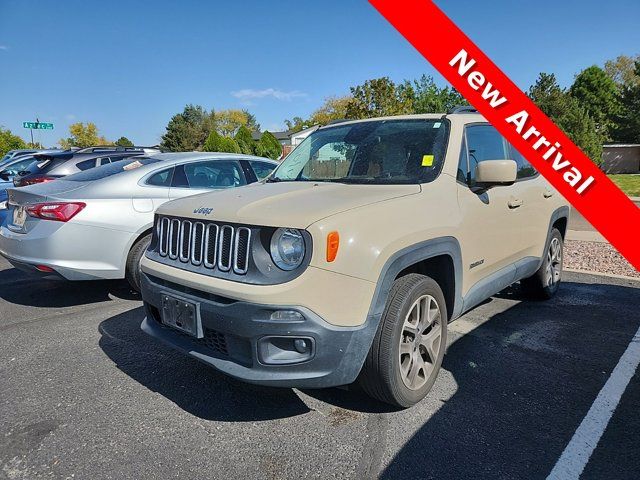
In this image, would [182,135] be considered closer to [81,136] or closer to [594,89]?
[81,136]

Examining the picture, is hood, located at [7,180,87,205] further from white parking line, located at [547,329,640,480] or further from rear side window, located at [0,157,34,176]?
rear side window, located at [0,157,34,176]

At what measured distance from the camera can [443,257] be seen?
121 inches

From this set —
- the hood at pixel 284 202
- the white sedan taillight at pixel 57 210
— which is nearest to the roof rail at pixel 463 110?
the hood at pixel 284 202

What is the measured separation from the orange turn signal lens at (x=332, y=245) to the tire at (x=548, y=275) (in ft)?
10.8

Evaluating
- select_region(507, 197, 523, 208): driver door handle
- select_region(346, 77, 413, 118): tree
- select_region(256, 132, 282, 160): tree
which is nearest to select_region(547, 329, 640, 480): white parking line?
select_region(507, 197, 523, 208): driver door handle

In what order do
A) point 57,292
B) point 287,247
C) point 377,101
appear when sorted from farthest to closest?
1. point 377,101
2. point 57,292
3. point 287,247

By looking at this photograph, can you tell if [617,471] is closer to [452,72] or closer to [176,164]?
[452,72]

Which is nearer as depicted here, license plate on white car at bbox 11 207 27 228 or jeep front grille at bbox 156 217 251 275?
jeep front grille at bbox 156 217 251 275

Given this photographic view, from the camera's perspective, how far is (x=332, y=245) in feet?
7.69

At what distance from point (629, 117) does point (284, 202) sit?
4533cm

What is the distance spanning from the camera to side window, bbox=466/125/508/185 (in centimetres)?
359

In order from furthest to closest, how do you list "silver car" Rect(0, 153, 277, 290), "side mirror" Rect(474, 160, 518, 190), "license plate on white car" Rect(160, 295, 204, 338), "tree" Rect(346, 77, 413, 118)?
"tree" Rect(346, 77, 413, 118) < "silver car" Rect(0, 153, 277, 290) < "side mirror" Rect(474, 160, 518, 190) < "license plate on white car" Rect(160, 295, 204, 338)

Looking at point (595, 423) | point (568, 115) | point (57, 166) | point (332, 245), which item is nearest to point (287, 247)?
point (332, 245)

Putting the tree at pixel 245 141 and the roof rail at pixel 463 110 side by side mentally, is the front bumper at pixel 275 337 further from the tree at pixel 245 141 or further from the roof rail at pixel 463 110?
the tree at pixel 245 141
